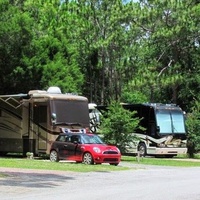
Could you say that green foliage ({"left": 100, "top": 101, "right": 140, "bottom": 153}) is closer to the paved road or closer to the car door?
the car door

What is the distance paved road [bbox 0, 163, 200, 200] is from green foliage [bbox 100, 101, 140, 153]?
817cm

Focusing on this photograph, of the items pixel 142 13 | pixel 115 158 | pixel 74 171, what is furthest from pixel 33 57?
pixel 74 171

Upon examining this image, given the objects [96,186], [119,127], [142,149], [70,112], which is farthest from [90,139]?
[96,186]

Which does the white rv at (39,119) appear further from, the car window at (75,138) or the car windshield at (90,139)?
the car windshield at (90,139)

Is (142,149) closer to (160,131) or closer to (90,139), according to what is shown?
(160,131)

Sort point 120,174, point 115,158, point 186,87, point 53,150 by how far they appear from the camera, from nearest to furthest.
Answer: point 120,174 < point 115,158 < point 53,150 < point 186,87

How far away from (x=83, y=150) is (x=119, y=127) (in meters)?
4.74

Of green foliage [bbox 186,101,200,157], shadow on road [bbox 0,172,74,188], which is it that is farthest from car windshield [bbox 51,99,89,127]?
shadow on road [bbox 0,172,74,188]

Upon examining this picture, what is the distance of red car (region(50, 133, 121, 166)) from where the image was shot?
2417 cm

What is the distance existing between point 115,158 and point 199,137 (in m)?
10.1

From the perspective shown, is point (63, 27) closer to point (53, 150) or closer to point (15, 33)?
point (15, 33)

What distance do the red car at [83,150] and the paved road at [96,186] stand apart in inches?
136

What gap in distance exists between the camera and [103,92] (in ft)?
168

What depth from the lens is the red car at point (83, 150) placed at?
24172mm
